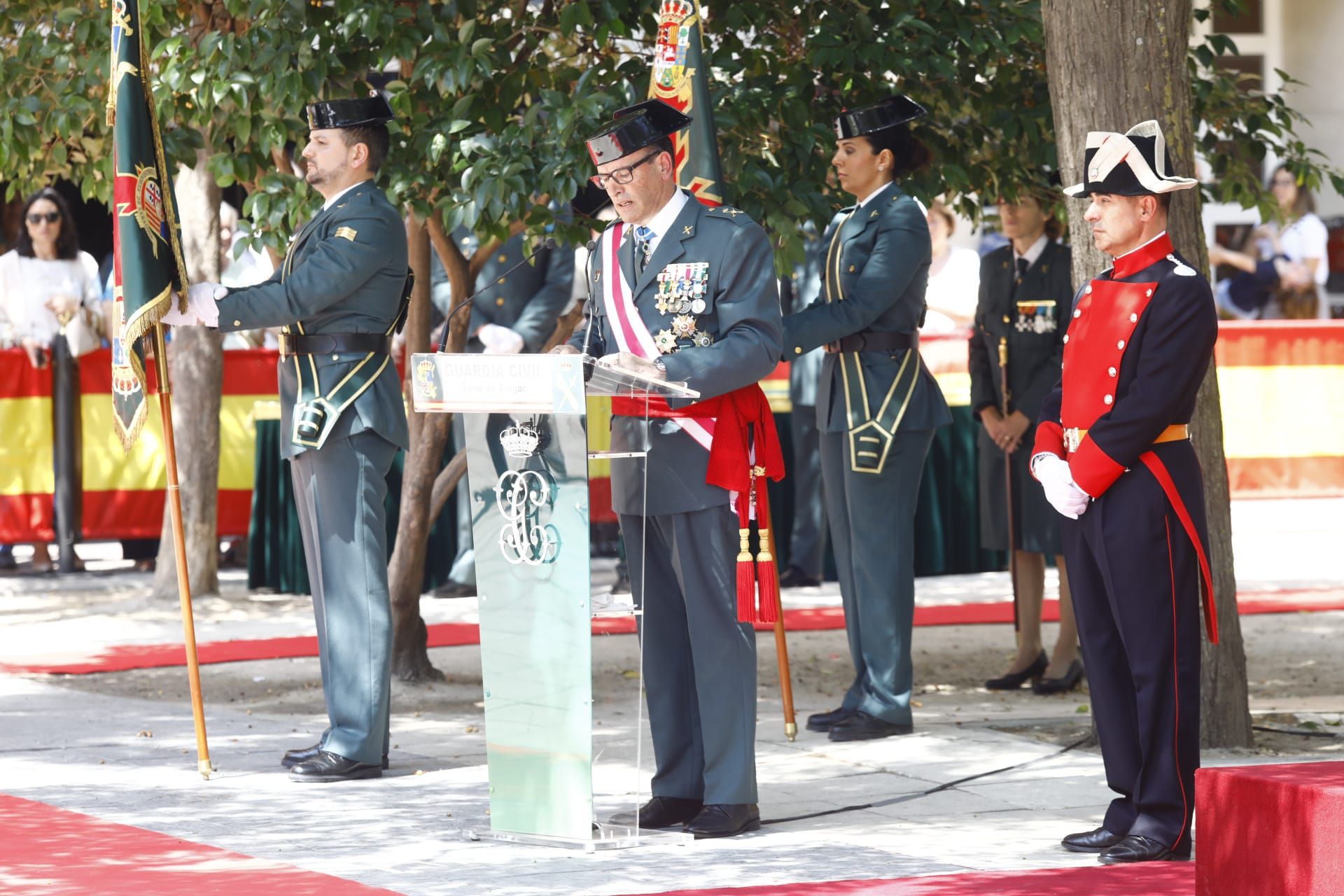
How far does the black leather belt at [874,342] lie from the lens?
7.24 m

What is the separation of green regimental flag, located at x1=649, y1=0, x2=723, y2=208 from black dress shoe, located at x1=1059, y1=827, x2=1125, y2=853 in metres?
2.42

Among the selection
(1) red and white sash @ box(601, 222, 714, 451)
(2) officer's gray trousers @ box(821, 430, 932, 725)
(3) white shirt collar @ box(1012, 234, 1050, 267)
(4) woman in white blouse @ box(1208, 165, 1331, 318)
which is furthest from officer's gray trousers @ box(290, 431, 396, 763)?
(4) woman in white blouse @ box(1208, 165, 1331, 318)

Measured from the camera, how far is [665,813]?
5.63 metres

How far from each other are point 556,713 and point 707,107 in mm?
2318

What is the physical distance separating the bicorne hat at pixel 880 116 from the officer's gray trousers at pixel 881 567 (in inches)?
40.6

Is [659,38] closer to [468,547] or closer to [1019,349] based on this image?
[1019,349]

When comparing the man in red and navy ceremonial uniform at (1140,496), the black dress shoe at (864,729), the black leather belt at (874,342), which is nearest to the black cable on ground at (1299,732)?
the black dress shoe at (864,729)

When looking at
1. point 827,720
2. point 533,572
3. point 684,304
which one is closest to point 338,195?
point 684,304

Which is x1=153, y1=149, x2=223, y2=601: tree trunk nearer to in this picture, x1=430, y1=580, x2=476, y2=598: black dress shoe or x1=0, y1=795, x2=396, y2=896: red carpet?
x1=430, y1=580, x2=476, y2=598: black dress shoe

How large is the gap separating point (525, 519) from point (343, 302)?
1.46 meters

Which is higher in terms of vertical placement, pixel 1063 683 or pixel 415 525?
pixel 415 525

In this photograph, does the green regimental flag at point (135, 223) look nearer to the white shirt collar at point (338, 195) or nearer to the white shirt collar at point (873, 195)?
the white shirt collar at point (338, 195)

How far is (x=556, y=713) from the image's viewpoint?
17.3 feet

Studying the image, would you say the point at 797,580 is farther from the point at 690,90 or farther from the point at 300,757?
the point at 300,757
